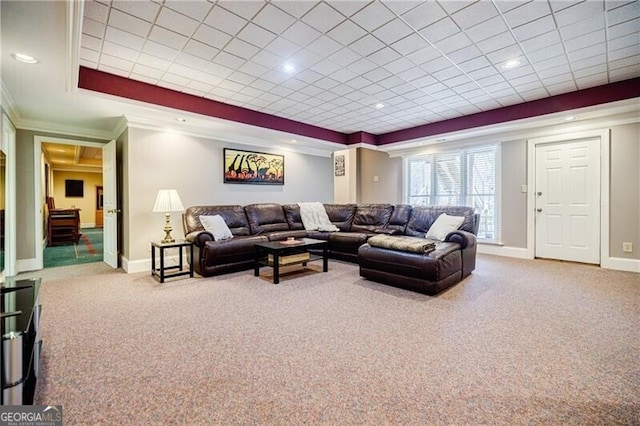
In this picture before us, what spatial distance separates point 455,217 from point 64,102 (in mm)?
5244

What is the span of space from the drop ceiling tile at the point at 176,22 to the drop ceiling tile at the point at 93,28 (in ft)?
1.65

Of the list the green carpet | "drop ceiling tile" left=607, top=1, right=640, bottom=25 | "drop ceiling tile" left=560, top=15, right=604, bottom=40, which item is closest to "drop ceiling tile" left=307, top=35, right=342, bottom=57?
"drop ceiling tile" left=560, top=15, right=604, bottom=40

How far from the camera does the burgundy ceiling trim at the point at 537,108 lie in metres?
3.85

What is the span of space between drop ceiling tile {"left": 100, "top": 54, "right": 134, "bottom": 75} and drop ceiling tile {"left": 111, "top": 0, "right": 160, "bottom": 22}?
896 mm

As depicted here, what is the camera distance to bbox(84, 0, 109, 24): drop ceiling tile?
228cm

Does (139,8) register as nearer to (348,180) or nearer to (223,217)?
(223,217)

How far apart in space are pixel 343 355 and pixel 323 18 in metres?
2.66

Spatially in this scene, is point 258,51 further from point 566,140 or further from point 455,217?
point 566,140

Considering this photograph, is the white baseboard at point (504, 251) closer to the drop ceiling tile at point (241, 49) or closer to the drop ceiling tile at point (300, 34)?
the drop ceiling tile at point (300, 34)

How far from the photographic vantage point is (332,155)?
719 centimetres

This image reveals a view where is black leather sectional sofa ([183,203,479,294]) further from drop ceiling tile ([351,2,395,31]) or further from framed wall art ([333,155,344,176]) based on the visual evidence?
drop ceiling tile ([351,2,395,31])

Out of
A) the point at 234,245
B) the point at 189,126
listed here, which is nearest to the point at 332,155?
the point at 189,126

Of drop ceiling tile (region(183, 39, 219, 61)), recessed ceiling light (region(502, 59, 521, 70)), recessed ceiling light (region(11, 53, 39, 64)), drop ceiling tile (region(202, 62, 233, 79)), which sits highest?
recessed ceiling light (region(502, 59, 521, 70))

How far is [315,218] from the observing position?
571 centimetres
